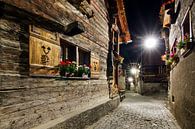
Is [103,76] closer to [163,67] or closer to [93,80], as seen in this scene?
[93,80]

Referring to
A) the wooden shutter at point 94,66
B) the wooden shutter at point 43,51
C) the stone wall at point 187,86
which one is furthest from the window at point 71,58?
the stone wall at point 187,86

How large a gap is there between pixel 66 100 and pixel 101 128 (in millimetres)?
2058

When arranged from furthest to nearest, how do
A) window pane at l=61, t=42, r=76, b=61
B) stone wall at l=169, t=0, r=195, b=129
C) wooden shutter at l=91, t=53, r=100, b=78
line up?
wooden shutter at l=91, t=53, r=100, b=78
window pane at l=61, t=42, r=76, b=61
stone wall at l=169, t=0, r=195, b=129

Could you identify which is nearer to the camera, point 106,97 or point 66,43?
point 66,43

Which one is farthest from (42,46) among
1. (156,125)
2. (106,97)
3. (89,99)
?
(106,97)

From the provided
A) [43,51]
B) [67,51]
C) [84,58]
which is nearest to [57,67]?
[43,51]

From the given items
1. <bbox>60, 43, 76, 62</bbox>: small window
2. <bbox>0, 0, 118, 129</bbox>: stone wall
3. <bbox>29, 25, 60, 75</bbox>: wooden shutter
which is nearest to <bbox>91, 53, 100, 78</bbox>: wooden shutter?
<bbox>0, 0, 118, 129</bbox>: stone wall

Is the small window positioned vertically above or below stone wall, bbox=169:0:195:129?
above

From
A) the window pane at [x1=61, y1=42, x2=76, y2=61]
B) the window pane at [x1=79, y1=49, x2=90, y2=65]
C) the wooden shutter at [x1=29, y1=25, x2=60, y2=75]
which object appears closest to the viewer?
the wooden shutter at [x1=29, y1=25, x2=60, y2=75]

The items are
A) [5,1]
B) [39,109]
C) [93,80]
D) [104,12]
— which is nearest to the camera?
[5,1]

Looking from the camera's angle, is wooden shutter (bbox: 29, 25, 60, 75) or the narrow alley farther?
wooden shutter (bbox: 29, 25, 60, 75)

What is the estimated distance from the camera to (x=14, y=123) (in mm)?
3484

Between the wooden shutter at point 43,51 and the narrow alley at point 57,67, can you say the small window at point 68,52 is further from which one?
the wooden shutter at point 43,51

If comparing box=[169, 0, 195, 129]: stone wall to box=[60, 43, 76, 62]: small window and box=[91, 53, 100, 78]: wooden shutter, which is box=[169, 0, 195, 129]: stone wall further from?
box=[60, 43, 76, 62]: small window
